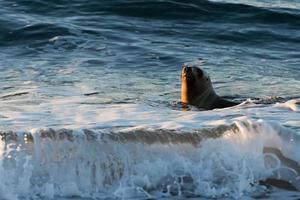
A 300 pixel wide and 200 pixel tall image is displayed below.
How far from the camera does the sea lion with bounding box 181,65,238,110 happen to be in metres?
9.34

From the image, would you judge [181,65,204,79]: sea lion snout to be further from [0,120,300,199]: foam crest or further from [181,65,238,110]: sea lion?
[0,120,300,199]: foam crest

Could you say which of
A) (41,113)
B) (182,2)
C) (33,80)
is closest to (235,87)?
(33,80)

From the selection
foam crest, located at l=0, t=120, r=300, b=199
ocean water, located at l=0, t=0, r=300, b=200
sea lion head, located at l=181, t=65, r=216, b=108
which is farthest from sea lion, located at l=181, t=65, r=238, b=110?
foam crest, located at l=0, t=120, r=300, b=199

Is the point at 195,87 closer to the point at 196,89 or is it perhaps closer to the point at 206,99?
the point at 196,89

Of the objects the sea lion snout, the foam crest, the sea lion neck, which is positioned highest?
the foam crest

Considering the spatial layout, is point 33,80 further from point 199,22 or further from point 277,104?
point 199,22

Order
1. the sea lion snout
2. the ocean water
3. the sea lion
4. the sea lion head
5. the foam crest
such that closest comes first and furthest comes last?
1. the foam crest
2. the ocean water
3. the sea lion
4. the sea lion head
5. the sea lion snout

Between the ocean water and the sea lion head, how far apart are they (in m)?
0.17

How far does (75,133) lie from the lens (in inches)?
236

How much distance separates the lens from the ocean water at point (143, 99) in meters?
5.70

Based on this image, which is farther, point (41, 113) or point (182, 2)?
point (182, 2)

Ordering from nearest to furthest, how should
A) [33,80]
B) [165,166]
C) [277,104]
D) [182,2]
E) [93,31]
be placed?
[165,166] → [277,104] → [33,80] → [93,31] → [182,2]

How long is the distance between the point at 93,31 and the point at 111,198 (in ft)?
26.7

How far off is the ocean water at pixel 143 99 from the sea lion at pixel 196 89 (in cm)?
17
